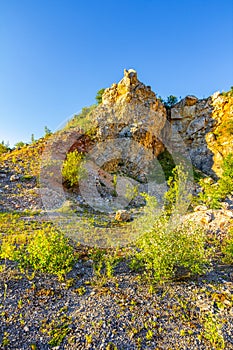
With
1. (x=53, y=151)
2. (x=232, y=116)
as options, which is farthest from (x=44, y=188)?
(x=232, y=116)

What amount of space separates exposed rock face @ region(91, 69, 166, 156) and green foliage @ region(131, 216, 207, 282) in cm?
1535

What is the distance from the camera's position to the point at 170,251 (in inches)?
197

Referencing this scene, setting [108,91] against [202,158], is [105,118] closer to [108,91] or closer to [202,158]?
[108,91]

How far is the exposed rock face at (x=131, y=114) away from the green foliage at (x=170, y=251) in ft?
50.4

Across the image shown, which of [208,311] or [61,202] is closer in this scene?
[208,311]

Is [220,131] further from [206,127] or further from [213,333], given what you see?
[213,333]

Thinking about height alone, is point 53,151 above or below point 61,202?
above

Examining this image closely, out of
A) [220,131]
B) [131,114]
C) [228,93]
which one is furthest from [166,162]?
[228,93]

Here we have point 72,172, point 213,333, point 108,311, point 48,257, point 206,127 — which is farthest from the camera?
point 206,127

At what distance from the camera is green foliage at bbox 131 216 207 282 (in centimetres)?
495

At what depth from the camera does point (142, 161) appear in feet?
66.1

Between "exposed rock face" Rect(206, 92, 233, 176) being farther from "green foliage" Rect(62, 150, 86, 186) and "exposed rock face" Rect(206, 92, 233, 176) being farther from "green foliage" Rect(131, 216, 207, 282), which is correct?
"green foliage" Rect(131, 216, 207, 282)

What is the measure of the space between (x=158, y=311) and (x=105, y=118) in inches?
756

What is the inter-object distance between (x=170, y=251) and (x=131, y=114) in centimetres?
1868
